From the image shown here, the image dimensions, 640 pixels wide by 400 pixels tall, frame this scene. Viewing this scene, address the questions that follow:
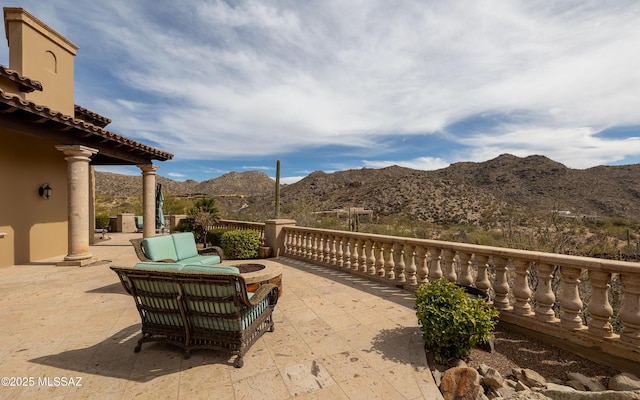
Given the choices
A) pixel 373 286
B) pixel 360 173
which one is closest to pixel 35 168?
pixel 373 286

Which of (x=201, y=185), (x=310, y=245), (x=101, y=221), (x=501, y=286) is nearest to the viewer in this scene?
(x=501, y=286)

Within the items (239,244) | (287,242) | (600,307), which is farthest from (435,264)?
(239,244)

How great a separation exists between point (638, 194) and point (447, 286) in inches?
2044

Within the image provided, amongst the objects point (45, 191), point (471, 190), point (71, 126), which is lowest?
point (45, 191)

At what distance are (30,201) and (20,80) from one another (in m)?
3.54

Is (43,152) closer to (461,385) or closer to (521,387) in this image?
(461,385)

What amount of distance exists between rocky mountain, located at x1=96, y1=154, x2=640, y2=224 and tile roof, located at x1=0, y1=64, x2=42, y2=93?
1556 centimetres

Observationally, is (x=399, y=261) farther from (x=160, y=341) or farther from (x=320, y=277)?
(x=160, y=341)

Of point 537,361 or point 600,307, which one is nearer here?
point 600,307

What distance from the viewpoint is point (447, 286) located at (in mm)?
3492

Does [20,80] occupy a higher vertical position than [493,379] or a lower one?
higher

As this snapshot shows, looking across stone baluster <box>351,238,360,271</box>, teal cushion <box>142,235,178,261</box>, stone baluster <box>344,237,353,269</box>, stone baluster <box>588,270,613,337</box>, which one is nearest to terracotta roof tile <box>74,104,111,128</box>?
teal cushion <box>142,235,178,261</box>

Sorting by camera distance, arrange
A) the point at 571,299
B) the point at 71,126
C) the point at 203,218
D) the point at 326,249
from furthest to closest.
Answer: the point at 203,218
the point at 326,249
the point at 71,126
the point at 571,299

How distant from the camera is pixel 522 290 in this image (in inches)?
154
